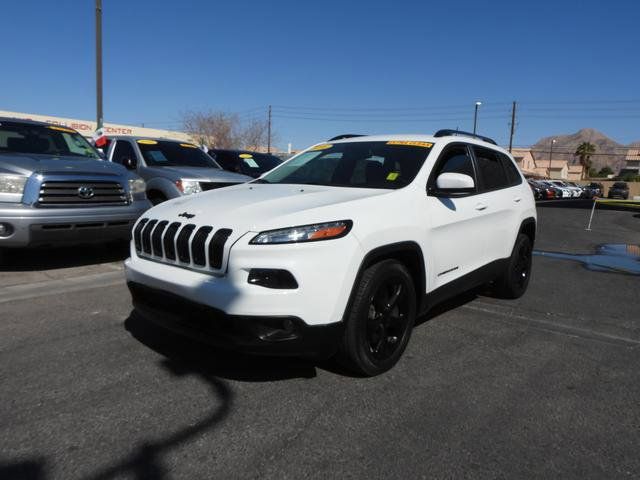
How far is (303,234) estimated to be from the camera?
299 centimetres

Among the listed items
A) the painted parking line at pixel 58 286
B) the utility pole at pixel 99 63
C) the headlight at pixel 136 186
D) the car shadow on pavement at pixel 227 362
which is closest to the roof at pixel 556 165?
the utility pole at pixel 99 63

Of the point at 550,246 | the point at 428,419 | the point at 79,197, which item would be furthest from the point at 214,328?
the point at 550,246

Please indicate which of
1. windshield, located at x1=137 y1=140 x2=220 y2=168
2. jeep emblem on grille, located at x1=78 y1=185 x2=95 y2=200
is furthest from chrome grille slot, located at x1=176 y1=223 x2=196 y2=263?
windshield, located at x1=137 y1=140 x2=220 y2=168

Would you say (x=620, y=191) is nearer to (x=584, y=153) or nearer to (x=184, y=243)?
(x=584, y=153)

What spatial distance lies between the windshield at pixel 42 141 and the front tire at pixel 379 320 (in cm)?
560

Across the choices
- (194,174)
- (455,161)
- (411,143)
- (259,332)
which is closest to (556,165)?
(194,174)

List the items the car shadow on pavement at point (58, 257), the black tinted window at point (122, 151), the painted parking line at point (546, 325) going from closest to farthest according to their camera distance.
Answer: the painted parking line at point (546, 325)
the car shadow on pavement at point (58, 257)
the black tinted window at point (122, 151)

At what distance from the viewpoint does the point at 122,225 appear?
6.54m

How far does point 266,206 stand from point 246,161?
30.9 ft

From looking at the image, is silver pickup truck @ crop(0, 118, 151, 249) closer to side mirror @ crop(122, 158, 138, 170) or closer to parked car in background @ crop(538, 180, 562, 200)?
side mirror @ crop(122, 158, 138, 170)

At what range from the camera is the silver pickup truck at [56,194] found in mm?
5742

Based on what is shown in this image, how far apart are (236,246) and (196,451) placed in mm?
1079

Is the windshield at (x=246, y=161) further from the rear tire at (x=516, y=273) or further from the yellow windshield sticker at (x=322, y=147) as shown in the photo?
the rear tire at (x=516, y=273)

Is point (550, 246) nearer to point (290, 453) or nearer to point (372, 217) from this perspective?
point (372, 217)
